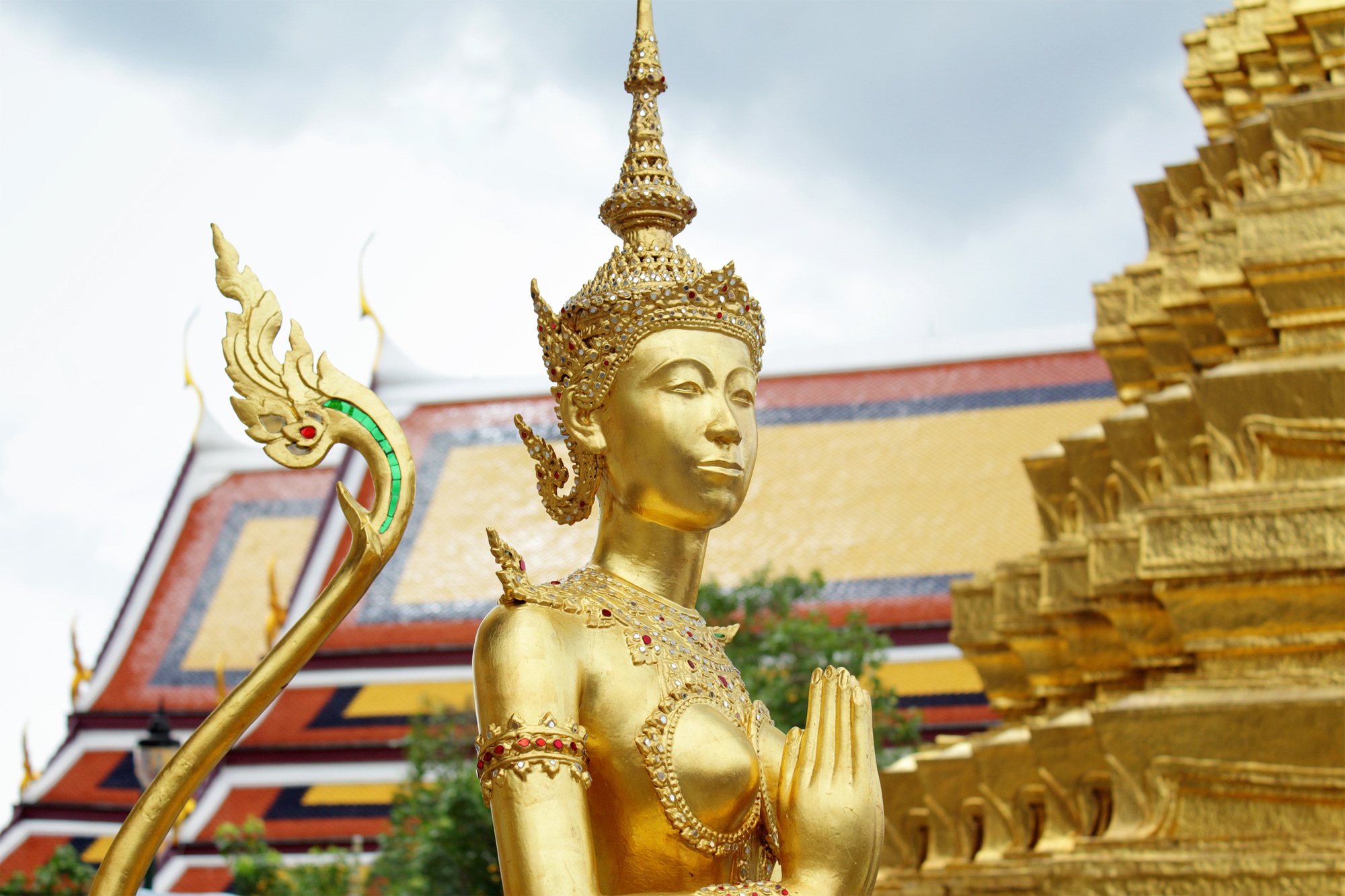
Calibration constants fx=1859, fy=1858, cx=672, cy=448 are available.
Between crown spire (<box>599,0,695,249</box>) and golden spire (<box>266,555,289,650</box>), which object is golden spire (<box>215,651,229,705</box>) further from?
crown spire (<box>599,0,695,249</box>)

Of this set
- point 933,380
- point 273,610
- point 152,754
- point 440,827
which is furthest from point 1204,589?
point 273,610

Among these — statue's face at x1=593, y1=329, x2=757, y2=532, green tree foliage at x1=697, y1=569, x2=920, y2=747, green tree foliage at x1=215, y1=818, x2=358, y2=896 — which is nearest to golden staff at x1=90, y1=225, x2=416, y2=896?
statue's face at x1=593, y1=329, x2=757, y2=532

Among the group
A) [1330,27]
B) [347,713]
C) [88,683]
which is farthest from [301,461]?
[88,683]

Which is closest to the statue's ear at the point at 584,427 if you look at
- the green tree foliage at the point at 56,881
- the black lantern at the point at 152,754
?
the black lantern at the point at 152,754

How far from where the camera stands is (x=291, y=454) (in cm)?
353

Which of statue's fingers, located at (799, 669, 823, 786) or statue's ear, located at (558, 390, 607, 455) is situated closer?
statue's fingers, located at (799, 669, 823, 786)

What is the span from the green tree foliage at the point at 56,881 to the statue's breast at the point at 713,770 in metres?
12.0

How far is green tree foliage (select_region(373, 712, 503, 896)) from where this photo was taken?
12.4 meters

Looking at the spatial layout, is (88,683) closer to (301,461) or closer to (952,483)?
(952,483)

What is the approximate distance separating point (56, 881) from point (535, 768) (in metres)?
12.8

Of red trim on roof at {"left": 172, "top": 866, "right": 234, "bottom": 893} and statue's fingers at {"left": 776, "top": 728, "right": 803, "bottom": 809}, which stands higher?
red trim on roof at {"left": 172, "top": 866, "right": 234, "bottom": 893}

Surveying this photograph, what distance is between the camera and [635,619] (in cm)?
370

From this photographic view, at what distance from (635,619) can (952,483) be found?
49.9 ft

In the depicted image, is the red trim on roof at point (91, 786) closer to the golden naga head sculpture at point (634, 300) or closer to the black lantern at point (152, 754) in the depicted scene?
the black lantern at point (152, 754)
